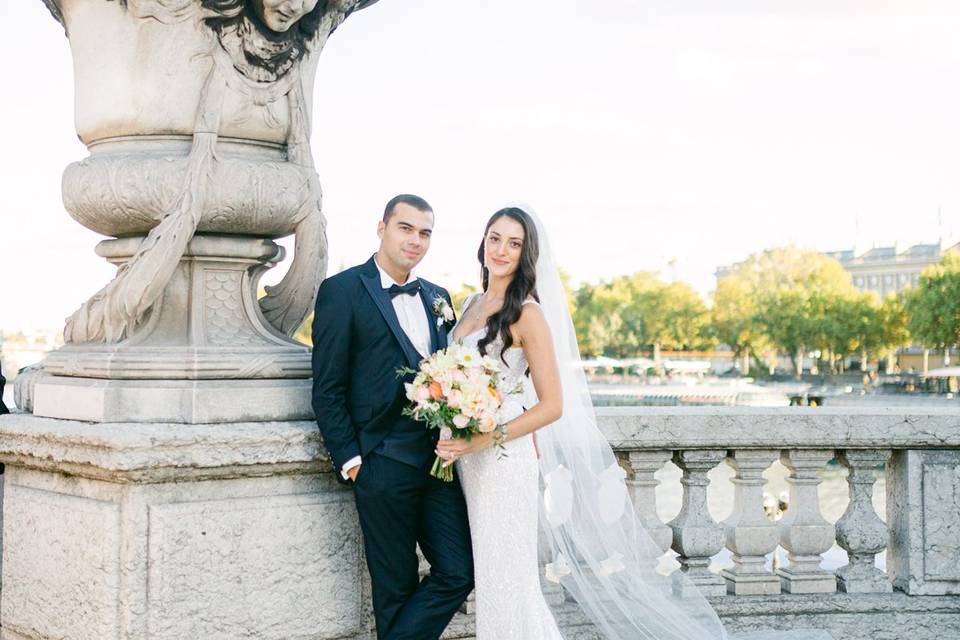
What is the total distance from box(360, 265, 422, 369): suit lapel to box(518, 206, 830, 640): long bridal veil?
29.1 inches

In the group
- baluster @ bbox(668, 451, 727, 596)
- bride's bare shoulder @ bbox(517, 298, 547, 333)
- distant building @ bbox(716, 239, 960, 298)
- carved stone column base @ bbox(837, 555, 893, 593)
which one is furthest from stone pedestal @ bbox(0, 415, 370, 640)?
distant building @ bbox(716, 239, 960, 298)

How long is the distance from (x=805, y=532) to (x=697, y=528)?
520 mm

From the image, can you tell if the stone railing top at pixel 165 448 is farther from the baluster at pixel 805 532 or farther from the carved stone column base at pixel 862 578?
the carved stone column base at pixel 862 578

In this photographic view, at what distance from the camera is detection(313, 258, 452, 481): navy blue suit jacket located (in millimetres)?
3549

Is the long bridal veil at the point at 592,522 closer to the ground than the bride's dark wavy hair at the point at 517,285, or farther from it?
closer to the ground

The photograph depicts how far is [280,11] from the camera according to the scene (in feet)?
12.3

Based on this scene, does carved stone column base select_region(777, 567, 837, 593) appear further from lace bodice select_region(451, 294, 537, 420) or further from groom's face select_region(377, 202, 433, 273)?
groom's face select_region(377, 202, 433, 273)

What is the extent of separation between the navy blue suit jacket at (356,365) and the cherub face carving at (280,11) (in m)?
0.95

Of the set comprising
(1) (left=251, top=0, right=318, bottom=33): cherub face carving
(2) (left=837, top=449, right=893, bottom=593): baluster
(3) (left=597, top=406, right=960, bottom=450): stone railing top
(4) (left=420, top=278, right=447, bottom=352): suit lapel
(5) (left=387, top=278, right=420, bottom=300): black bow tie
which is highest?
(1) (left=251, top=0, right=318, bottom=33): cherub face carving

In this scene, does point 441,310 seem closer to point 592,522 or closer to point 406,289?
point 406,289

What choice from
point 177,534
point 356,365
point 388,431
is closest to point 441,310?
point 356,365

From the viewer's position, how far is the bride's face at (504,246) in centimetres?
401

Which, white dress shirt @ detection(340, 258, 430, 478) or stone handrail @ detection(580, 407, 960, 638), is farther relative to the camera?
stone handrail @ detection(580, 407, 960, 638)

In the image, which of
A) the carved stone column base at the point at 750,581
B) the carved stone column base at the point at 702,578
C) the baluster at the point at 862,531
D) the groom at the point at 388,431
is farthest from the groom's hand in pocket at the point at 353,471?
Answer: the baluster at the point at 862,531
